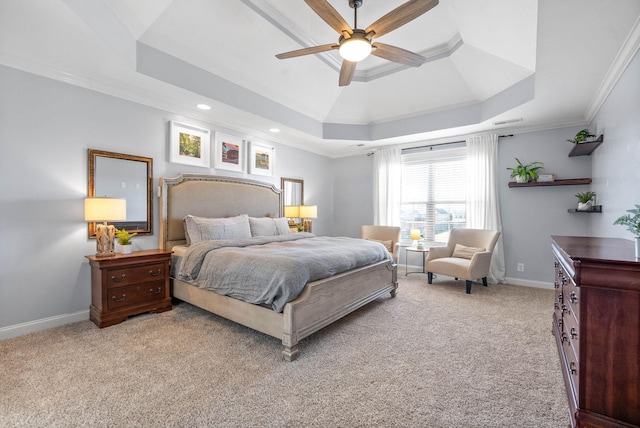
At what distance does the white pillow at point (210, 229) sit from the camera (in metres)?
3.63

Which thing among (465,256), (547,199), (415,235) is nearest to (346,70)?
(415,235)

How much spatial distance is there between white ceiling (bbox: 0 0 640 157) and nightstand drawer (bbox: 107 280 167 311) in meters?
2.21

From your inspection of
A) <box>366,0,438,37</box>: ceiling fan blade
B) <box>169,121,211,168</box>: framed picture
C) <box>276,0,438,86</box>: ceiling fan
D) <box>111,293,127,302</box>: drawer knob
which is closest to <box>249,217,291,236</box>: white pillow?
<box>169,121,211,168</box>: framed picture

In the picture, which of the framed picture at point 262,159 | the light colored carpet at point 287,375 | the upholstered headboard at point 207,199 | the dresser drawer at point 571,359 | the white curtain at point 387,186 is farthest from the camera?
the white curtain at point 387,186

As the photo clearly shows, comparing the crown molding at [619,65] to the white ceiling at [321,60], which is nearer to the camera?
the crown molding at [619,65]

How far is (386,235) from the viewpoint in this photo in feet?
17.6

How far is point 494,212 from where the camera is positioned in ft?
15.8

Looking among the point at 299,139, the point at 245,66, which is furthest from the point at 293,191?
the point at 245,66

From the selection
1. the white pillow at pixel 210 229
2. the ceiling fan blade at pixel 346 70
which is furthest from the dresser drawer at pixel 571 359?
the white pillow at pixel 210 229

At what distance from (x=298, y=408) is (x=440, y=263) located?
3414 mm

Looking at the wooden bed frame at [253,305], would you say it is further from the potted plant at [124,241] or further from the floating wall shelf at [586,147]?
the floating wall shelf at [586,147]

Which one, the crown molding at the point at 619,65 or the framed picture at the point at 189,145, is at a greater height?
the crown molding at the point at 619,65

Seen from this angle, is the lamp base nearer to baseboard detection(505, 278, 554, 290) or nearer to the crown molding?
the crown molding

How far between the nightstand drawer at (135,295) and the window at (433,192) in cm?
443
